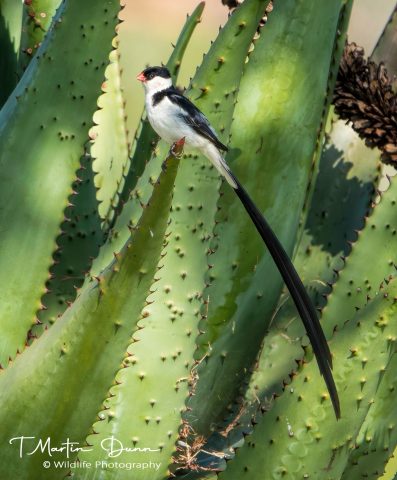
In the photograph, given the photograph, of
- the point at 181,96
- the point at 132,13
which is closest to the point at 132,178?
the point at 181,96

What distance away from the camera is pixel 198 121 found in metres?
2.32

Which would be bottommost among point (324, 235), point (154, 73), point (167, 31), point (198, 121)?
point (324, 235)

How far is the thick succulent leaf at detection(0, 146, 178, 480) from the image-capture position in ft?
5.55

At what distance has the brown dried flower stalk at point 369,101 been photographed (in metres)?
2.75

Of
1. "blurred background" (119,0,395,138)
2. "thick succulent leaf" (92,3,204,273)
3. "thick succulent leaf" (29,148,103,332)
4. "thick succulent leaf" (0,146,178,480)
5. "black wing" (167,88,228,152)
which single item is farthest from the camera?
"blurred background" (119,0,395,138)

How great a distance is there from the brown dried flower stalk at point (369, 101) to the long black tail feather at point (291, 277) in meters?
0.64

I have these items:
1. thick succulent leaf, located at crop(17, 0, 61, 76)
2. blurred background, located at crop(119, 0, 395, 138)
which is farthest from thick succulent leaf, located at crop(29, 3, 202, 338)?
blurred background, located at crop(119, 0, 395, 138)

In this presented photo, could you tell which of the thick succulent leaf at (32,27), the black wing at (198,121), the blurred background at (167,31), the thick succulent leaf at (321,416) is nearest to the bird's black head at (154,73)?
the black wing at (198,121)

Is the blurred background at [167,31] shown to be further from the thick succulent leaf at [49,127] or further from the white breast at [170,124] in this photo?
the thick succulent leaf at [49,127]

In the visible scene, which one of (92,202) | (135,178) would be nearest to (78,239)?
(92,202)

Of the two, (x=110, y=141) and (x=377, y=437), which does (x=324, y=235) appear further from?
(x=377, y=437)

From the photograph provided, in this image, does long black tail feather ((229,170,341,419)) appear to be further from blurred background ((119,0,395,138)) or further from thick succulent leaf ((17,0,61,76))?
blurred background ((119,0,395,138))

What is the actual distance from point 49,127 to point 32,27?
1.45 ft

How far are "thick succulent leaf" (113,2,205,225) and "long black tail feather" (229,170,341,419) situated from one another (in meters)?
0.29
